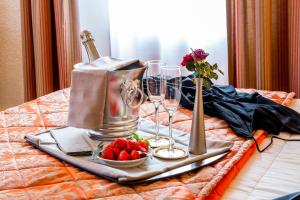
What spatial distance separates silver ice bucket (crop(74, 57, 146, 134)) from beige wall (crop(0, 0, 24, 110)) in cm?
223

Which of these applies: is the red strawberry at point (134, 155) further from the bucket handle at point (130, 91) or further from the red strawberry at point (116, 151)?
the bucket handle at point (130, 91)

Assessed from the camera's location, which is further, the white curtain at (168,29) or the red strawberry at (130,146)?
the white curtain at (168,29)

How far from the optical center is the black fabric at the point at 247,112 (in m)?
1.31

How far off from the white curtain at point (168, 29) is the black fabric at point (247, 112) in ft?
3.40

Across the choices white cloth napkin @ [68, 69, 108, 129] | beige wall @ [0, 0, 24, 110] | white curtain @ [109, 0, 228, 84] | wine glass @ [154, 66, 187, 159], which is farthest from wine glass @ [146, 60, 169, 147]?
beige wall @ [0, 0, 24, 110]

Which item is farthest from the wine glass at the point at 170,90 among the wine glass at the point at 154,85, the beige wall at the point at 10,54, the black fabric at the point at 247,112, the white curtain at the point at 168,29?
the beige wall at the point at 10,54

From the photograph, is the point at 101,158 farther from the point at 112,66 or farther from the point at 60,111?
the point at 60,111

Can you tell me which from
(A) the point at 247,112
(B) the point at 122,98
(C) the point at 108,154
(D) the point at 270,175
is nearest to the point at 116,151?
(C) the point at 108,154

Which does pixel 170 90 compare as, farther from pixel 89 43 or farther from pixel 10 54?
pixel 10 54

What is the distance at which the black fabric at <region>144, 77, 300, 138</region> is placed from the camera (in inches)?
51.5

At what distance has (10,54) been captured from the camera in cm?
323

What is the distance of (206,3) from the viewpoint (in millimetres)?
2596

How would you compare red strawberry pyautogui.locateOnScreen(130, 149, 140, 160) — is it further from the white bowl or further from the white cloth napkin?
the white cloth napkin

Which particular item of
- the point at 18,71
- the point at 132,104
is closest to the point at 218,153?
the point at 132,104
